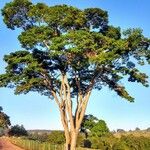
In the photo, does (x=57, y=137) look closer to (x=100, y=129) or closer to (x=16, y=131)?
(x=100, y=129)

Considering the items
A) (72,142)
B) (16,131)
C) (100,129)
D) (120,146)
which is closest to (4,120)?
(16,131)

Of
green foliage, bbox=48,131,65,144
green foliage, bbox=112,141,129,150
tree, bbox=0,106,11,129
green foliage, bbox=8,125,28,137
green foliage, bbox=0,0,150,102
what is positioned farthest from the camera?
green foliage, bbox=8,125,28,137

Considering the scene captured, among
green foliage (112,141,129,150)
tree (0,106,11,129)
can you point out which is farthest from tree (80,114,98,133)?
tree (0,106,11,129)

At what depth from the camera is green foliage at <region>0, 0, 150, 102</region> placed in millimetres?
33969

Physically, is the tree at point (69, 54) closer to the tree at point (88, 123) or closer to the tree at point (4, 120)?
the tree at point (88, 123)

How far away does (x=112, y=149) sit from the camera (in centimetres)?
5109

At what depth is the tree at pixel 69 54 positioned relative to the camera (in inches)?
1345

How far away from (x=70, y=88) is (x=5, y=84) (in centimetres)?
585

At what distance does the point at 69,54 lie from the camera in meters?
34.7

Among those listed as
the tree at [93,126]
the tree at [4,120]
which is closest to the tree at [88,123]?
the tree at [93,126]

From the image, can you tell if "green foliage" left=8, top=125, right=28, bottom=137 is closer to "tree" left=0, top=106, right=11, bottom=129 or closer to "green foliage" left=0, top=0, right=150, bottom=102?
"tree" left=0, top=106, right=11, bottom=129

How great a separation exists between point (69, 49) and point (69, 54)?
141 cm

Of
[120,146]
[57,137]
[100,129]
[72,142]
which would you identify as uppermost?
[100,129]

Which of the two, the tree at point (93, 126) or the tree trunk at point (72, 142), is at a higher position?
the tree at point (93, 126)
